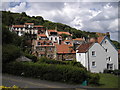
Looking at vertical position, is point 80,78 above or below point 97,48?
below

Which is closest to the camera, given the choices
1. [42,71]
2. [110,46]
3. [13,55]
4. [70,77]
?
[70,77]

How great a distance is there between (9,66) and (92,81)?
33.9ft

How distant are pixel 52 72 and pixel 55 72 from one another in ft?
1.20

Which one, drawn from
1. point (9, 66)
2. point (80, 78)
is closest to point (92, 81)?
point (80, 78)

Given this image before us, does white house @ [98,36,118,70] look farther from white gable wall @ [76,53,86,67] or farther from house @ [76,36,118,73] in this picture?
white gable wall @ [76,53,86,67]

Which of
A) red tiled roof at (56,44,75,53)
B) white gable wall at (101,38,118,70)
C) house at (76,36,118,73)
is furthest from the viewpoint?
red tiled roof at (56,44,75,53)

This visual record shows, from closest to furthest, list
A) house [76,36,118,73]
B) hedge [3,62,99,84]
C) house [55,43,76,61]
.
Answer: hedge [3,62,99,84] < house [76,36,118,73] < house [55,43,76,61]

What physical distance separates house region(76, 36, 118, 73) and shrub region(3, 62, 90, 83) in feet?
61.6

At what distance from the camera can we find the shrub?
1662cm

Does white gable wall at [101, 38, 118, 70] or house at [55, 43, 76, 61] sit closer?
white gable wall at [101, 38, 118, 70]

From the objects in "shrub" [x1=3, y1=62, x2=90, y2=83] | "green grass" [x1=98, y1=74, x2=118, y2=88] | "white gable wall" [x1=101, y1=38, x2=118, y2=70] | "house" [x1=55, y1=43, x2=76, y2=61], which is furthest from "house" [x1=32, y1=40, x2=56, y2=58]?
"shrub" [x1=3, y1=62, x2=90, y2=83]

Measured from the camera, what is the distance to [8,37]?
22.5 m

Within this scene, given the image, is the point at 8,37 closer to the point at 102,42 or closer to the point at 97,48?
the point at 97,48

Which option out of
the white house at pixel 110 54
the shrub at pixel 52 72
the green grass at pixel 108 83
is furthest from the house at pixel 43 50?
the shrub at pixel 52 72
